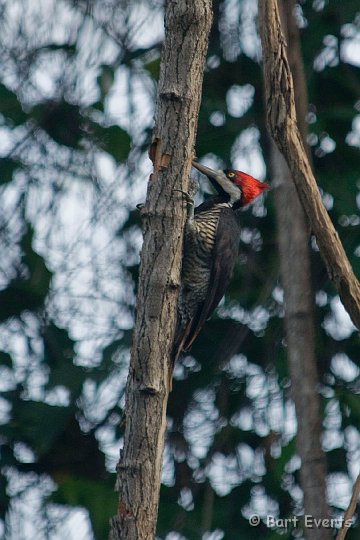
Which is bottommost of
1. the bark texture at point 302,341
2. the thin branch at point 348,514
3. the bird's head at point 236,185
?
the thin branch at point 348,514

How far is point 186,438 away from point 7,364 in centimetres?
108

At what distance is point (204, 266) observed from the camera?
4629 millimetres

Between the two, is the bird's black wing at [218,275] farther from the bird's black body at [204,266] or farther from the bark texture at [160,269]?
the bark texture at [160,269]

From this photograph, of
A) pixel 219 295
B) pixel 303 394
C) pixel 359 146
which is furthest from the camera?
pixel 359 146

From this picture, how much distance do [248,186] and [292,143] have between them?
196cm

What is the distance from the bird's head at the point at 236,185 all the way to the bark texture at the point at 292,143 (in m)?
1.85

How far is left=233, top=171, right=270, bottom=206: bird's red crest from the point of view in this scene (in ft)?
16.2

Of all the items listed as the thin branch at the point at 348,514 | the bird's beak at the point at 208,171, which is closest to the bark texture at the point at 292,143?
the thin branch at the point at 348,514

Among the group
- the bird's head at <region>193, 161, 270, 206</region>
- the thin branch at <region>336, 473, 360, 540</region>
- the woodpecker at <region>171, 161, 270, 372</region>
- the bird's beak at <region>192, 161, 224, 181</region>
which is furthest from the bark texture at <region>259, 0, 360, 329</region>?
the bird's head at <region>193, 161, 270, 206</region>

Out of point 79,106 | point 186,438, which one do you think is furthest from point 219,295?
point 79,106

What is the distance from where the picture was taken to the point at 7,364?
17.6 ft

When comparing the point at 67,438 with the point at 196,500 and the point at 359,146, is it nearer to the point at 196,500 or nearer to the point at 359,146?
the point at 196,500

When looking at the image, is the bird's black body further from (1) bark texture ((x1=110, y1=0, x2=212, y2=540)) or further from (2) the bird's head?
(1) bark texture ((x1=110, y1=0, x2=212, y2=540))

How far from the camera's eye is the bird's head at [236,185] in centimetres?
493
